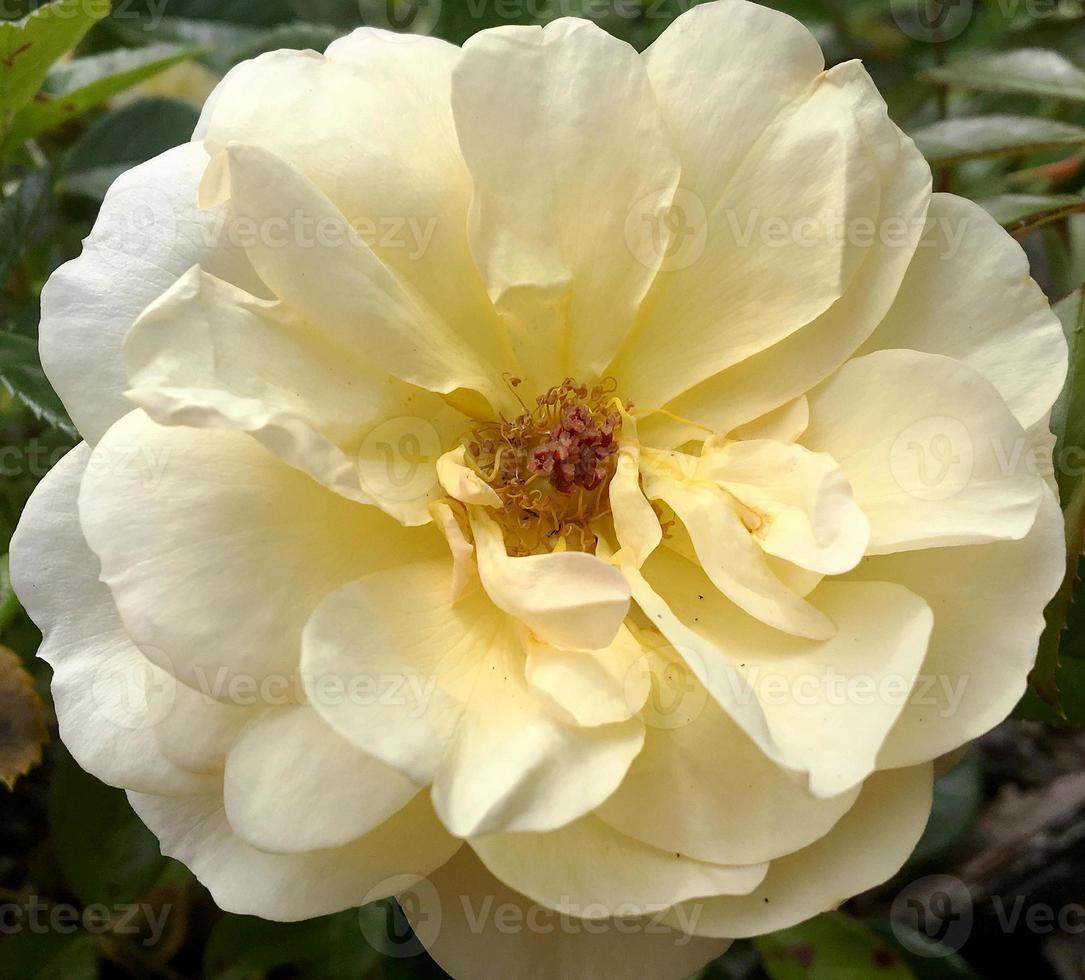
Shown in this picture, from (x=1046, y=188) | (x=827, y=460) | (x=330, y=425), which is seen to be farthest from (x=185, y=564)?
(x=1046, y=188)

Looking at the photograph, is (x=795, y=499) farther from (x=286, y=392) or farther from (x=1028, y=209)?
(x=1028, y=209)

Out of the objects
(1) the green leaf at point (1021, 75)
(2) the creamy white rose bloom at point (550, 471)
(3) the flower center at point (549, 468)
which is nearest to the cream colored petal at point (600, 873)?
(2) the creamy white rose bloom at point (550, 471)

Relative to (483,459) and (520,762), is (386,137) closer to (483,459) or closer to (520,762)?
(483,459)

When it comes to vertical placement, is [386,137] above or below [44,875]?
above

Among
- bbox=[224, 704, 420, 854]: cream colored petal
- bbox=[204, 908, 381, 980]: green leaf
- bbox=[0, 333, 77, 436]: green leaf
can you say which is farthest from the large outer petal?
bbox=[204, 908, 381, 980]: green leaf

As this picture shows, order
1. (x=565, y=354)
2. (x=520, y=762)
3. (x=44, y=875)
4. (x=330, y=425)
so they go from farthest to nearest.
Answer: (x=44, y=875), (x=565, y=354), (x=330, y=425), (x=520, y=762)

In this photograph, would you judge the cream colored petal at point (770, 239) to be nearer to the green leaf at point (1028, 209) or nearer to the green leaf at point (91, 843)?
the green leaf at point (1028, 209)
